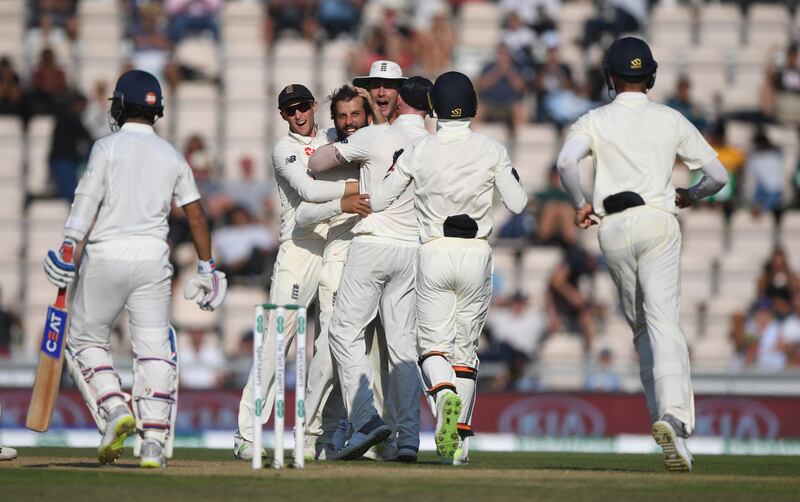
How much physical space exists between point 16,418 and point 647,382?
7.97 meters

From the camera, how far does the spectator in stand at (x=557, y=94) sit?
18.1 metres

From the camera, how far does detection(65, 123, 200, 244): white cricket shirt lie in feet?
25.3

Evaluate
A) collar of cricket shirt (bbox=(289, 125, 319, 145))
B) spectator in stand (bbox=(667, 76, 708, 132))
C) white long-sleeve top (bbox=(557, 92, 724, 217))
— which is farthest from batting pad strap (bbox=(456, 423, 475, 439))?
spectator in stand (bbox=(667, 76, 708, 132))

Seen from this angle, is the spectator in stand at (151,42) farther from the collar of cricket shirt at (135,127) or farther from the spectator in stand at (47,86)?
the collar of cricket shirt at (135,127)

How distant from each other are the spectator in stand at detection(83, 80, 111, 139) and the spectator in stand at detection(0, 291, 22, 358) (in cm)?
280

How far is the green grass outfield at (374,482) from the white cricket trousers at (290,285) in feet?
3.08

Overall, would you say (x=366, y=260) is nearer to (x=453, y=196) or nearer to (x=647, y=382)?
(x=453, y=196)

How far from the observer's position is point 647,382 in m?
8.26

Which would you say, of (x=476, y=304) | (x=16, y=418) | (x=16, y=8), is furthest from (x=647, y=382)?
(x=16, y=8)

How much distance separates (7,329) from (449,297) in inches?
329

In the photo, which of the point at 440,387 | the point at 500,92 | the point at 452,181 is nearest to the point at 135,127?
the point at 452,181

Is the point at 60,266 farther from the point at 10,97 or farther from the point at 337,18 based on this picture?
the point at 337,18

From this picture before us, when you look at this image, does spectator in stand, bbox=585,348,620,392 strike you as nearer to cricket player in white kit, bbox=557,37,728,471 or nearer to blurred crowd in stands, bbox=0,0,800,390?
blurred crowd in stands, bbox=0,0,800,390

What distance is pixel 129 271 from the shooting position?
25.2 ft
